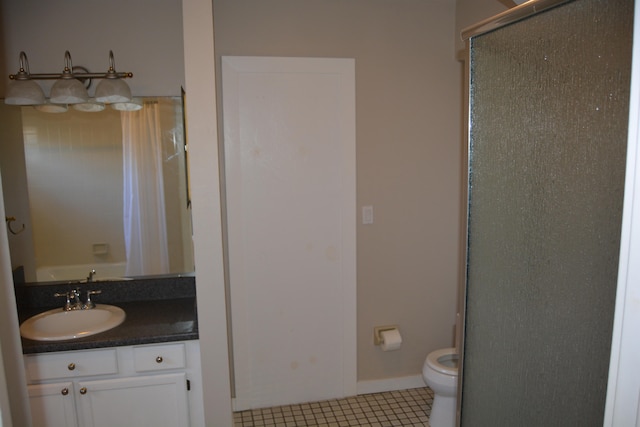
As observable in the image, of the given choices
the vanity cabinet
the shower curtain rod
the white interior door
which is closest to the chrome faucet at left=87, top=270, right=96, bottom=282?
the vanity cabinet

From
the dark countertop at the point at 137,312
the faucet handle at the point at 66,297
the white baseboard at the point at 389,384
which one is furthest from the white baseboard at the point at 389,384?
the faucet handle at the point at 66,297

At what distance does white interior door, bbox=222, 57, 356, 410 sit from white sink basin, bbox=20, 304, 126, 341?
66 cm

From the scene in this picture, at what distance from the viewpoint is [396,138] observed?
2688mm

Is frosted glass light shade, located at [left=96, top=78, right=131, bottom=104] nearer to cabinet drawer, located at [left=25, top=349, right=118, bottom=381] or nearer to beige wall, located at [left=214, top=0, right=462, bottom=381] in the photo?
beige wall, located at [left=214, top=0, right=462, bottom=381]

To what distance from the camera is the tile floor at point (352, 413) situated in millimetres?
2551

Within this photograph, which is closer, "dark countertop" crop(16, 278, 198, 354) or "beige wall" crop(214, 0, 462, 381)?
"dark countertop" crop(16, 278, 198, 354)

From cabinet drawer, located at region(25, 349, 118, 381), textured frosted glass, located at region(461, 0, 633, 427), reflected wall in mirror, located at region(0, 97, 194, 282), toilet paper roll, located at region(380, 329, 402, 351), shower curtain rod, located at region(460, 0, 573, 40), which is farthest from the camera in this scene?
toilet paper roll, located at region(380, 329, 402, 351)

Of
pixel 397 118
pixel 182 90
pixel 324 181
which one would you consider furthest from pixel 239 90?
pixel 397 118

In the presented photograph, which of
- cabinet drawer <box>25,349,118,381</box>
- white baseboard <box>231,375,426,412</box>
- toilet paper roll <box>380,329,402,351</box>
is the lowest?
white baseboard <box>231,375,426,412</box>

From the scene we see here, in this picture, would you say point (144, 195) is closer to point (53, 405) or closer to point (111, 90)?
point (111, 90)

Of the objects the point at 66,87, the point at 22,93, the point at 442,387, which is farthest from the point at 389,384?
the point at 22,93

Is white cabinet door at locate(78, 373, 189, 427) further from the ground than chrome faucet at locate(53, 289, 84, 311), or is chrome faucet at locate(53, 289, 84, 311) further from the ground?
chrome faucet at locate(53, 289, 84, 311)

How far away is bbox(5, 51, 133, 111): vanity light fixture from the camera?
2.15m

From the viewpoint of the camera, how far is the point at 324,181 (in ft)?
8.55
